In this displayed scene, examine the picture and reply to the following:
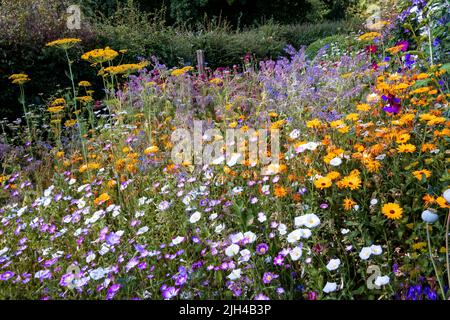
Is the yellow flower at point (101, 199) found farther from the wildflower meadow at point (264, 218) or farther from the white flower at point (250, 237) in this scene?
the white flower at point (250, 237)

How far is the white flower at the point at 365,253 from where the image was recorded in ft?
6.10

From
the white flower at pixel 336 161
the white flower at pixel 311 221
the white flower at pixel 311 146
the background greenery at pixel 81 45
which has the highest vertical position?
the white flower at pixel 336 161

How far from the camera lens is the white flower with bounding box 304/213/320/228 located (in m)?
1.92

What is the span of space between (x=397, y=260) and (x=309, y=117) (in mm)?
1609

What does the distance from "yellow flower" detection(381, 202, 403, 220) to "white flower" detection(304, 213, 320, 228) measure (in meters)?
0.29

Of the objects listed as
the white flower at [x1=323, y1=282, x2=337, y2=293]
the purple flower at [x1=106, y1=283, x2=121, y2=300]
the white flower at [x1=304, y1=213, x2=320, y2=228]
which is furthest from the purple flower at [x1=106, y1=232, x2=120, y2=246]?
the white flower at [x1=323, y1=282, x2=337, y2=293]

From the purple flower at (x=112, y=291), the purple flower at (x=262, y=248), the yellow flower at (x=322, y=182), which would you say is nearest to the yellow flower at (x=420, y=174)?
the yellow flower at (x=322, y=182)

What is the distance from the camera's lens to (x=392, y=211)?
198 cm

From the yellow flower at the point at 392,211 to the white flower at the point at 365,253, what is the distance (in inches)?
7.1

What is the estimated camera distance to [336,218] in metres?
2.22

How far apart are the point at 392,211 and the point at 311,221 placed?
352mm

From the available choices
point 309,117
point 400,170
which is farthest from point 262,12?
point 400,170
